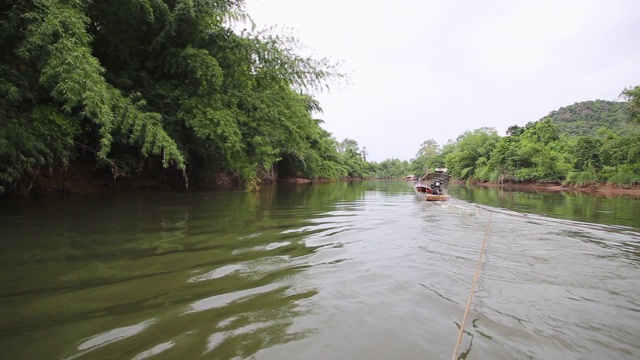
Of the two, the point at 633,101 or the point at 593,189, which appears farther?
the point at 593,189

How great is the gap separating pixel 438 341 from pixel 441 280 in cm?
153

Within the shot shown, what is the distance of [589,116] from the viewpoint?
71625mm

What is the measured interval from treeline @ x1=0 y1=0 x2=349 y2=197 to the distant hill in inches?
2478

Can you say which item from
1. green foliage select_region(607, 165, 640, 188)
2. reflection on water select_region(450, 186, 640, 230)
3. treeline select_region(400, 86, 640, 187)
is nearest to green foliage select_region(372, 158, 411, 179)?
treeline select_region(400, 86, 640, 187)

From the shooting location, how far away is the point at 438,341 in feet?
7.79

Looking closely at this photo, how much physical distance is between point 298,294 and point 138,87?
10.9 metres

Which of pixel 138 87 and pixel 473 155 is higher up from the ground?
pixel 473 155

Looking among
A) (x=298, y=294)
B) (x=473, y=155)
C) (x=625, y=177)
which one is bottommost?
(x=298, y=294)

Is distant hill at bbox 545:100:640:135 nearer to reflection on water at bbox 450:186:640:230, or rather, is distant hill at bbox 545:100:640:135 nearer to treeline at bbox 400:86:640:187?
treeline at bbox 400:86:640:187

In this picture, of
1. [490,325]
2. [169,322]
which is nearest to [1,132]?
[169,322]

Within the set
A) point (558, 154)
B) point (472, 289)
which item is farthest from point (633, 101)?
point (472, 289)

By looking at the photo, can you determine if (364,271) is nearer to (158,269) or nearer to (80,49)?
(158,269)

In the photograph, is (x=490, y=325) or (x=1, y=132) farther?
(x=1, y=132)

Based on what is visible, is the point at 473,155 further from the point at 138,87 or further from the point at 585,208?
the point at 138,87
